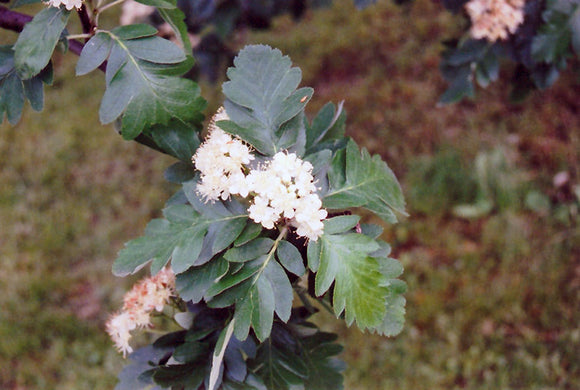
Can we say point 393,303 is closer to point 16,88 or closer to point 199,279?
point 199,279

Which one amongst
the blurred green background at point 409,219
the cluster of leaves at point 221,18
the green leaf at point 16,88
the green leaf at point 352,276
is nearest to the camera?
the green leaf at point 352,276

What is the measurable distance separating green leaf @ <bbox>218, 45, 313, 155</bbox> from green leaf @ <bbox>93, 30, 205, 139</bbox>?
0.13 m

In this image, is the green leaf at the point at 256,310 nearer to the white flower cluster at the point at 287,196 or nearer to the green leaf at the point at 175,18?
the white flower cluster at the point at 287,196

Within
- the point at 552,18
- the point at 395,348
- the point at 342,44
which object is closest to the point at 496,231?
the point at 395,348

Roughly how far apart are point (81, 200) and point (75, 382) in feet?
4.36

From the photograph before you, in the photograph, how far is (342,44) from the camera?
452 centimetres

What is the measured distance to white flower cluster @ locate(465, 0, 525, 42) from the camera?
186 centimetres

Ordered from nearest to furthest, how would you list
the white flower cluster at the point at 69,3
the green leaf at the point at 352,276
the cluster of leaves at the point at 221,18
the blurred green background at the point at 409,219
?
1. the green leaf at the point at 352,276
2. the white flower cluster at the point at 69,3
3. the cluster of leaves at the point at 221,18
4. the blurred green background at the point at 409,219

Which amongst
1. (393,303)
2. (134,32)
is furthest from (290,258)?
(134,32)

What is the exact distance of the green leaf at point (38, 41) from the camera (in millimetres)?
1211

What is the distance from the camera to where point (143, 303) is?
142cm

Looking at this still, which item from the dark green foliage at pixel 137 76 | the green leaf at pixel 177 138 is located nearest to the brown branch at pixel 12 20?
the dark green foliage at pixel 137 76

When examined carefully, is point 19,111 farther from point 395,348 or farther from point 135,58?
point 395,348

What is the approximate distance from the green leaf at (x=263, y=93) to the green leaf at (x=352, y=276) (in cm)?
25
